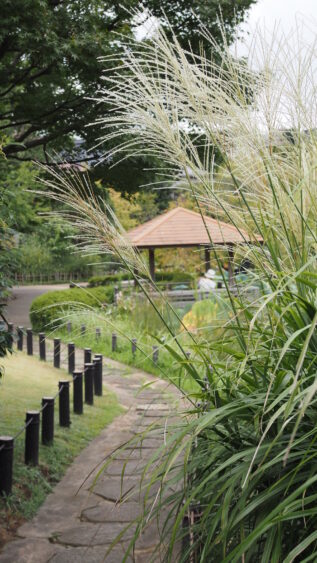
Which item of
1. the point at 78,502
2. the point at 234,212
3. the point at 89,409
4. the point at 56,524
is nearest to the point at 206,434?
the point at 234,212

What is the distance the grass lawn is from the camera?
13.3ft

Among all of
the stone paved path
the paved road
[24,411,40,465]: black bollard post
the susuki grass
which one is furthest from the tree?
the paved road

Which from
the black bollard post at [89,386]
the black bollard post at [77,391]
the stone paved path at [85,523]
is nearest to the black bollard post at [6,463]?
the stone paved path at [85,523]

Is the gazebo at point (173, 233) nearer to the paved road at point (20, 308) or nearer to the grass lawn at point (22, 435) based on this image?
the paved road at point (20, 308)

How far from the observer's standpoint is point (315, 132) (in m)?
2.30

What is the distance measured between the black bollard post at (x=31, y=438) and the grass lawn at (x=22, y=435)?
0.22 ft

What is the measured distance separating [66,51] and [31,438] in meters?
3.95

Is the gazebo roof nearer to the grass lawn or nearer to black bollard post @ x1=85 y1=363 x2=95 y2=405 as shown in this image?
the grass lawn

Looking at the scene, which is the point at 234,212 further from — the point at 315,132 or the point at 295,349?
the point at 295,349

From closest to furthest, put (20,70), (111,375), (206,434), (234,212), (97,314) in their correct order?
1. (206,434)
2. (97,314)
3. (234,212)
4. (20,70)
5. (111,375)

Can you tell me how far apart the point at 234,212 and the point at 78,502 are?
9.12 feet

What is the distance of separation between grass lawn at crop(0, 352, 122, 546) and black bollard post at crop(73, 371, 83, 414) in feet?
0.27

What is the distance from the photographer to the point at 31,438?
4641 mm

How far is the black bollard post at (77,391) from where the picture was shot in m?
6.52
